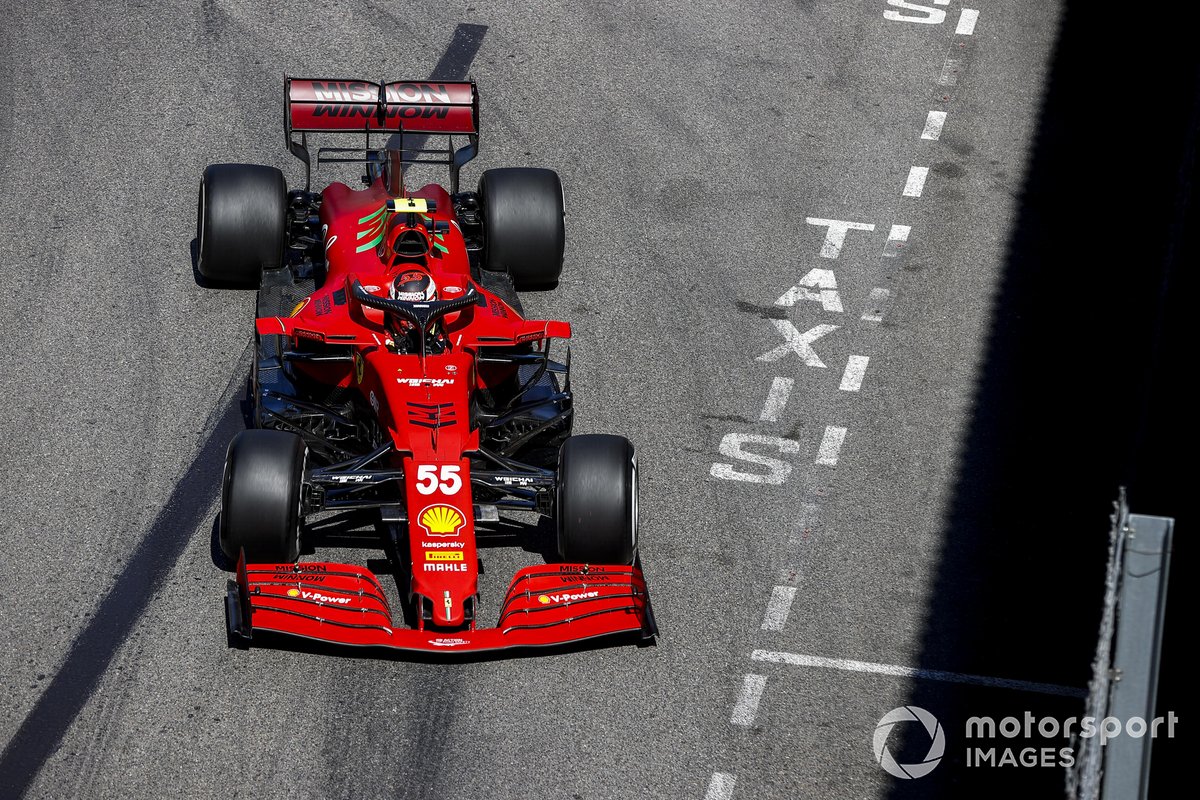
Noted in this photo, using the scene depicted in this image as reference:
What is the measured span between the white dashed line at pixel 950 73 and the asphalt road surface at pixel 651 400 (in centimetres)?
4

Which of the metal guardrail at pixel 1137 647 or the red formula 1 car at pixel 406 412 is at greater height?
the metal guardrail at pixel 1137 647

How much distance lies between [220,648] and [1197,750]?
5061mm

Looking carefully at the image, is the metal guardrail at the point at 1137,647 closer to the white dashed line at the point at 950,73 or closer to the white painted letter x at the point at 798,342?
the white painted letter x at the point at 798,342

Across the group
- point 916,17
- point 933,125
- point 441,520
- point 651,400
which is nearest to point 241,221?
point 651,400

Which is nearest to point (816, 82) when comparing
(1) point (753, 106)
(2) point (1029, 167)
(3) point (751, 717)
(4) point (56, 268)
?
(1) point (753, 106)

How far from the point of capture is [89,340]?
37.4ft

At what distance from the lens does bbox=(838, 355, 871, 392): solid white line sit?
11.6 m

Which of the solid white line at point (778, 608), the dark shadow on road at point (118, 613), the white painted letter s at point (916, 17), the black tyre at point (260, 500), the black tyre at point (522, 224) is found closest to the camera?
the dark shadow on road at point (118, 613)

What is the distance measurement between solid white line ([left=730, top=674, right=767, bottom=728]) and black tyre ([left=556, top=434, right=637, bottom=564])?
3.18 ft

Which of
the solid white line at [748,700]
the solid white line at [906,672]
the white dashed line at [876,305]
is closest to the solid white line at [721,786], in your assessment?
the solid white line at [748,700]

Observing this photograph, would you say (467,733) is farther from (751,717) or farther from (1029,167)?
(1029,167)

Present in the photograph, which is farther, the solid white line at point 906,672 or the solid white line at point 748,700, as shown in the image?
the solid white line at point 906,672

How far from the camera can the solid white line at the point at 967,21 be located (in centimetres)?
1611

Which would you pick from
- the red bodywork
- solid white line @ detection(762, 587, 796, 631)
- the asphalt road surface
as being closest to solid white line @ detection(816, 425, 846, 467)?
the asphalt road surface
